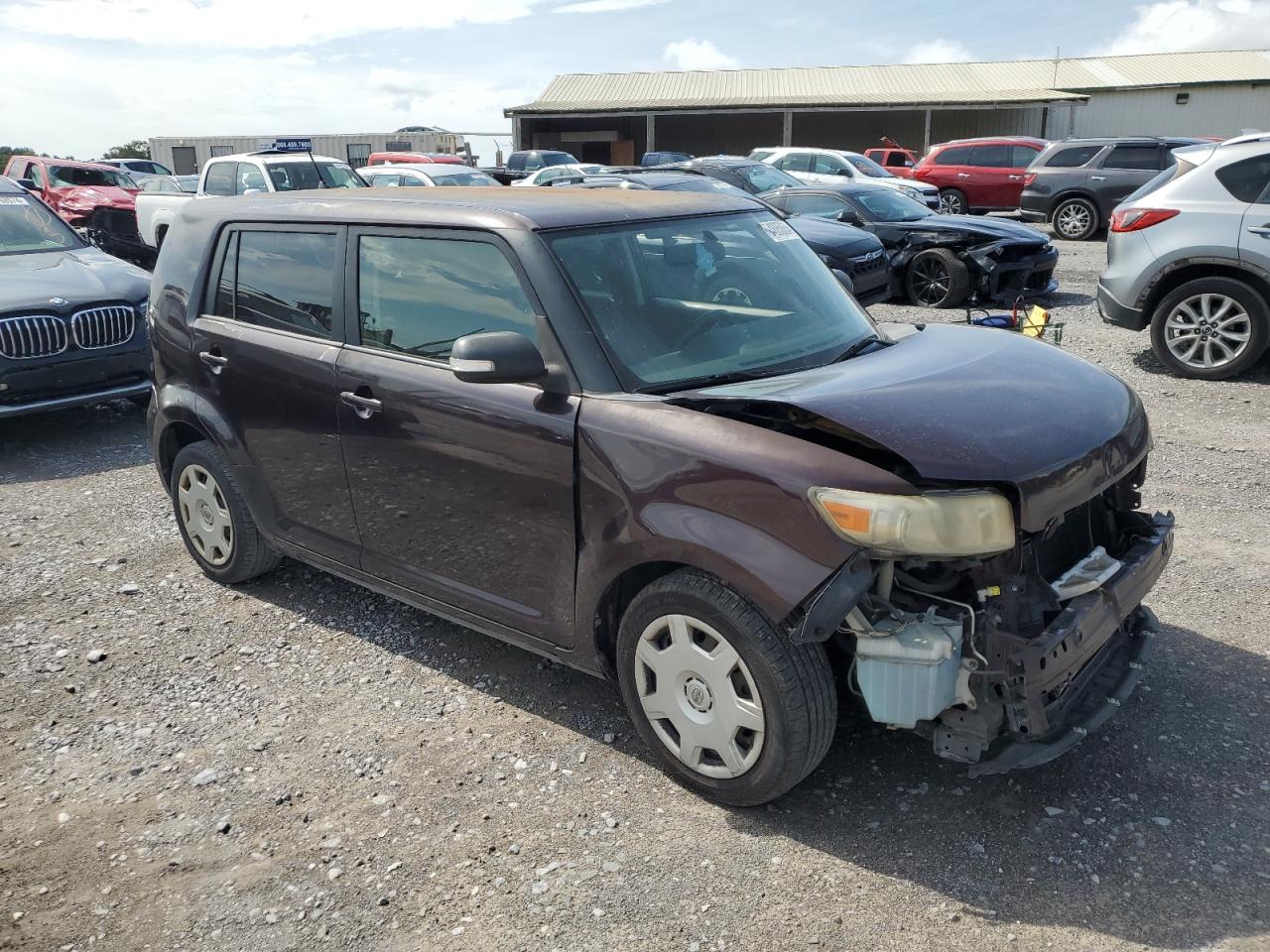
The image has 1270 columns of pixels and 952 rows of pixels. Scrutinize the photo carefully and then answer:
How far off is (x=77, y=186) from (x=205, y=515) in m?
18.1

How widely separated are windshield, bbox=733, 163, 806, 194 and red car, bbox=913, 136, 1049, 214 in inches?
341

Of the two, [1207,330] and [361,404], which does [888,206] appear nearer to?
[1207,330]

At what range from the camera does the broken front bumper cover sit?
9.06ft

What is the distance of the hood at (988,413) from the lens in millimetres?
2795

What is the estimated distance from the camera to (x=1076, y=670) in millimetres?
2936

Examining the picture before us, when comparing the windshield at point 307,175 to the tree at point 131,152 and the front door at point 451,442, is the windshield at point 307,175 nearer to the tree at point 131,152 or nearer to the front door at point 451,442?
the front door at point 451,442

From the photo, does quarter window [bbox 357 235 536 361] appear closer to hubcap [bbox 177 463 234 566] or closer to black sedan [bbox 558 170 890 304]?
hubcap [bbox 177 463 234 566]

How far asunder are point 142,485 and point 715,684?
503cm

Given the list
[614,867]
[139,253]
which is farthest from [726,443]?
[139,253]

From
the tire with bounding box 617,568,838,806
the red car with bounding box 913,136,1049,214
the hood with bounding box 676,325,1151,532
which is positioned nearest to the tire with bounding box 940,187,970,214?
the red car with bounding box 913,136,1049,214

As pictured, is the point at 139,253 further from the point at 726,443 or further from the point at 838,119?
the point at 838,119

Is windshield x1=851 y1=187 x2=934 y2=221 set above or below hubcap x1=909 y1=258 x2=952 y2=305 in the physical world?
above

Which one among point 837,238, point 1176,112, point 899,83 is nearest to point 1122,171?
point 837,238

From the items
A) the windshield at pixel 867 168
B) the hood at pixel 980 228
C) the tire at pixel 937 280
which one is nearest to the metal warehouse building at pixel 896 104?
the windshield at pixel 867 168
